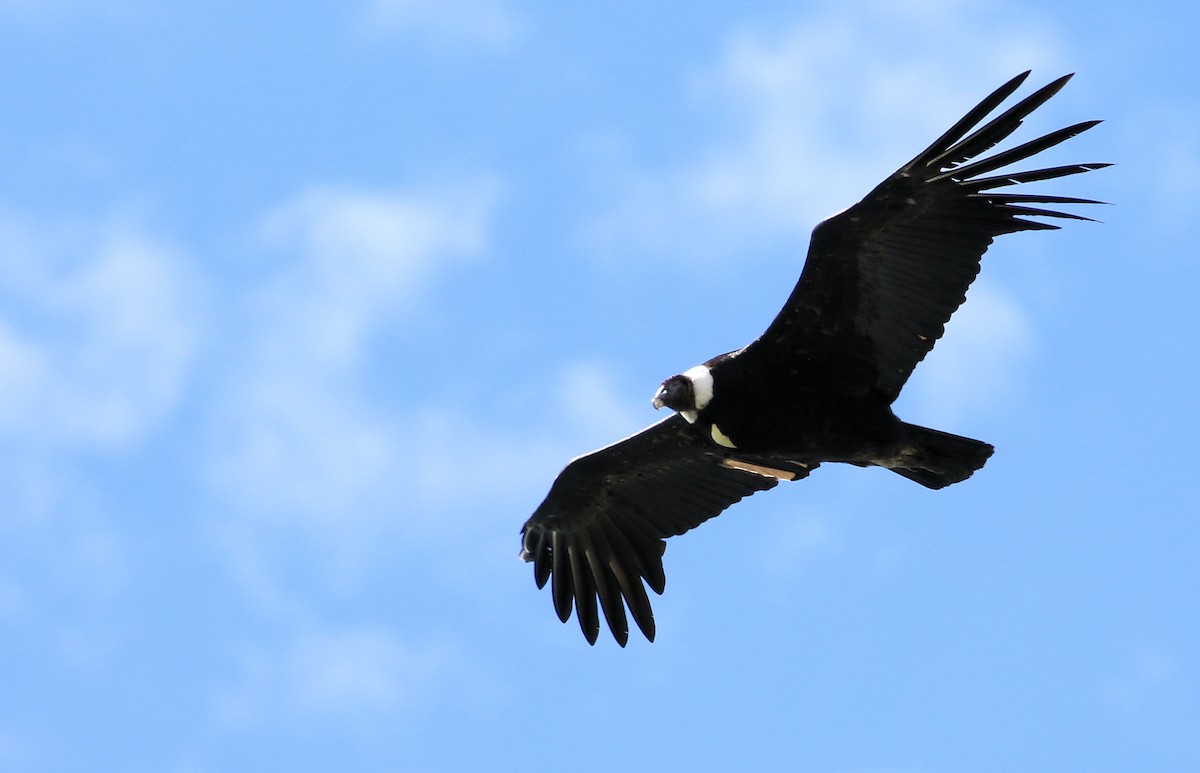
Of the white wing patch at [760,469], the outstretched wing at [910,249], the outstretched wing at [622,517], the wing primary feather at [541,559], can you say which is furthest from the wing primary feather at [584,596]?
the outstretched wing at [910,249]

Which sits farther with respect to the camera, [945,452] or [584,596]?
[584,596]

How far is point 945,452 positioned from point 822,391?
3.50ft

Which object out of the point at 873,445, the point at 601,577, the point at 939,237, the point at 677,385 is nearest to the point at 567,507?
the point at 601,577

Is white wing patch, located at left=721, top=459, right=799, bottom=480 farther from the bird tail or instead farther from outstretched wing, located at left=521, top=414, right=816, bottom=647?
the bird tail

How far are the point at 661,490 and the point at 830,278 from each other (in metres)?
2.94

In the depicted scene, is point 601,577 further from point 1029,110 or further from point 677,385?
point 1029,110

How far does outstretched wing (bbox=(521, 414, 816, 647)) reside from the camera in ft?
49.3

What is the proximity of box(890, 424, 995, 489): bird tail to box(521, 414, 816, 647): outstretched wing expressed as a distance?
186 cm

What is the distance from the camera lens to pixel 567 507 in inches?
604

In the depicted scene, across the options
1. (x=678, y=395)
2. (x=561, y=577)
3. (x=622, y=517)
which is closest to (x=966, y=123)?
(x=678, y=395)

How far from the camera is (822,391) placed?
13570 millimetres

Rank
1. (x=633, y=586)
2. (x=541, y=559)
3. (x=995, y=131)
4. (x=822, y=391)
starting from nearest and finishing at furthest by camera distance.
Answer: (x=995, y=131)
(x=822, y=391)
(x=633, y=586)
(x=541, y=559)

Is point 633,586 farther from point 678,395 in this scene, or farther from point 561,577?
point 678,395

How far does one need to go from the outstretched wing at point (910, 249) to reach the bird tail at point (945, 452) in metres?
0.46
